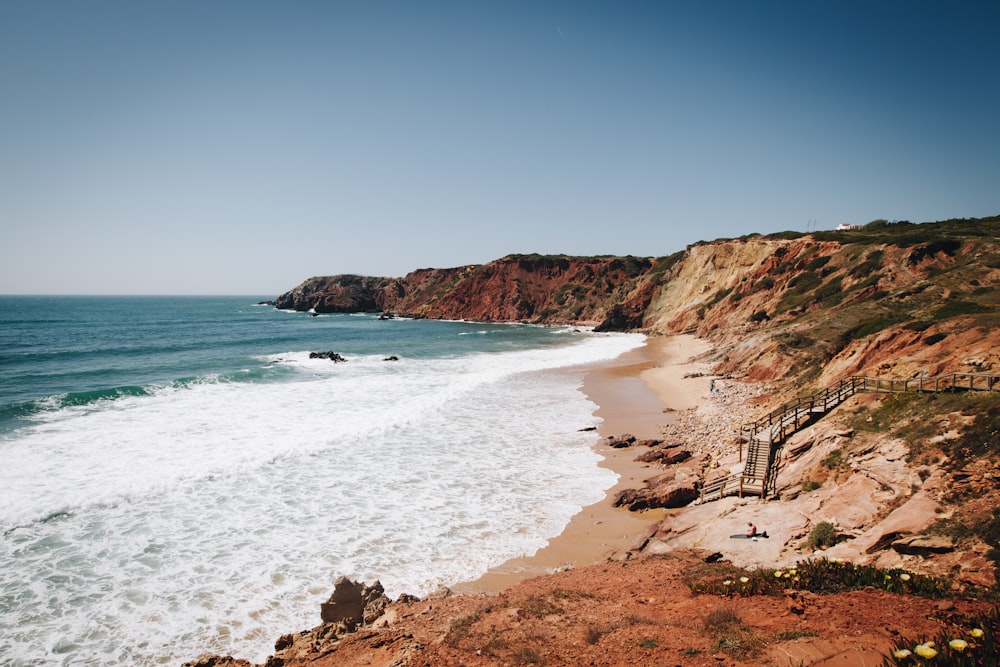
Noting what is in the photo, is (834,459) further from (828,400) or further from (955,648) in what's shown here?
(955,648)

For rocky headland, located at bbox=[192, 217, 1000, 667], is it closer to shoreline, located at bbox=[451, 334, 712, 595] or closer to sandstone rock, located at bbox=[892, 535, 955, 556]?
sandstone rock, located at bbox=[892, 535, 955, 556]

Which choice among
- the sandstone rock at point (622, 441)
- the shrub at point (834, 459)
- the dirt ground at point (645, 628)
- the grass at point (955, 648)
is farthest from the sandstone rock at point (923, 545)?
the sandstone rock at point (622, 441)

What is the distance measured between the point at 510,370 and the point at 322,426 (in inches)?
812

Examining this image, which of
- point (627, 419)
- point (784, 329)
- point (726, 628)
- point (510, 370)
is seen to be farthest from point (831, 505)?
point (510, 370)

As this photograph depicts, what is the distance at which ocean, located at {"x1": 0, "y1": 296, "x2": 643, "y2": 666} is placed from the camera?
11.2 m

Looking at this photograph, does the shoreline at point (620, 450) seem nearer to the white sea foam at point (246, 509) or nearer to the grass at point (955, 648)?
the white sea foam at point (246, 509)

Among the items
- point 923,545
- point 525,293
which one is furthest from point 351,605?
point 525,293

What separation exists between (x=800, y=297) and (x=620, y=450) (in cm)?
3282

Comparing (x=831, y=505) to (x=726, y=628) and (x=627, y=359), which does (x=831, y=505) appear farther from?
(x=627, y=359)

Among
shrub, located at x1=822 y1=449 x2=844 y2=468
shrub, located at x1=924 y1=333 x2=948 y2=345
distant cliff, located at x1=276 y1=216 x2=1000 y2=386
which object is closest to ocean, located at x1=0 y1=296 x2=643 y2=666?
shrub, located at x1=822 y1=449 x2=844 y2=468

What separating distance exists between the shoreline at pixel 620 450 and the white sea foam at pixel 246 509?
26.5 inches

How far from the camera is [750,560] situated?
11297mm

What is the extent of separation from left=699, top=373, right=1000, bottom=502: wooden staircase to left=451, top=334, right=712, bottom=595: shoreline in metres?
2.49

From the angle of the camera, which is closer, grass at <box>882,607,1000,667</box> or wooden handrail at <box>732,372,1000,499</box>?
grass at <box>882,607,1000,667</box>
